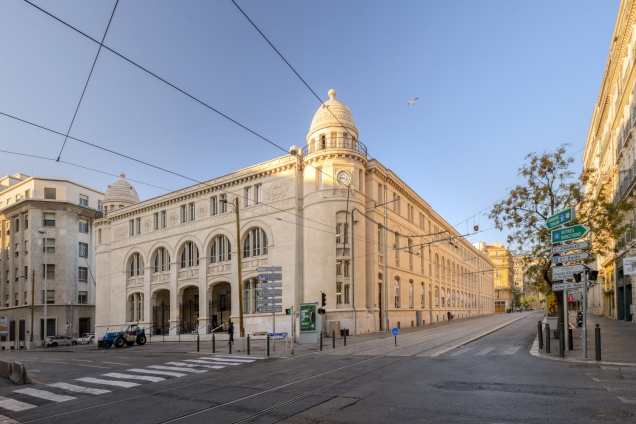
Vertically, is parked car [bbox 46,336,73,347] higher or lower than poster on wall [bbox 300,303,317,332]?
lower

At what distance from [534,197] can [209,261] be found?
1172 inches

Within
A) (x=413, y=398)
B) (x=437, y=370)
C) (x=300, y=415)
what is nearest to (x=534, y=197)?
(x=437, y=370)

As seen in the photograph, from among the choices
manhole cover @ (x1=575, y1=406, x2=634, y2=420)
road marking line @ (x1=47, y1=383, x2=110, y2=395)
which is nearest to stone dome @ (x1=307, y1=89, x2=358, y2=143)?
road marking line @ (x1=47, y1=383, x2=110, y2=395)

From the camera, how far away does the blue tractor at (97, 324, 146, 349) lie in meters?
35.9

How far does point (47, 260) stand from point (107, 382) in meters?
52.1

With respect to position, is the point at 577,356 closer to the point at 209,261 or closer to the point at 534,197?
the point at 534,197

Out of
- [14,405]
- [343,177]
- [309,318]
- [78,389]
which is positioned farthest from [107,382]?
[343,177]

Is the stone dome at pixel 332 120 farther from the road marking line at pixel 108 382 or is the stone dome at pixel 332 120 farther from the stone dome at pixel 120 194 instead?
the stone dome at pixel 120 194

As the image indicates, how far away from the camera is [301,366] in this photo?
16469mm

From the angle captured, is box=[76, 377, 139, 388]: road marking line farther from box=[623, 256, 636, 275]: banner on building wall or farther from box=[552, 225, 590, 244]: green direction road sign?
box=[623, 256, 636, 275]: banner on building wall

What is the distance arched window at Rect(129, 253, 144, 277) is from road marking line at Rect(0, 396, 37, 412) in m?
40.0

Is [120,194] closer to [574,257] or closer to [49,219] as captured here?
[49,219]

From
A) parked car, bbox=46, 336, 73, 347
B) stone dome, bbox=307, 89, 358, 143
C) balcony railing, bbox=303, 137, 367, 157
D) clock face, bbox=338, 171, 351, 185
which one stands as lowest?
parked car, bbox=46, 336, 73, 347

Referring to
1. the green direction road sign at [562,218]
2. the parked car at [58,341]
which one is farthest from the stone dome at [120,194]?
the green direction road sign at [562,218]
